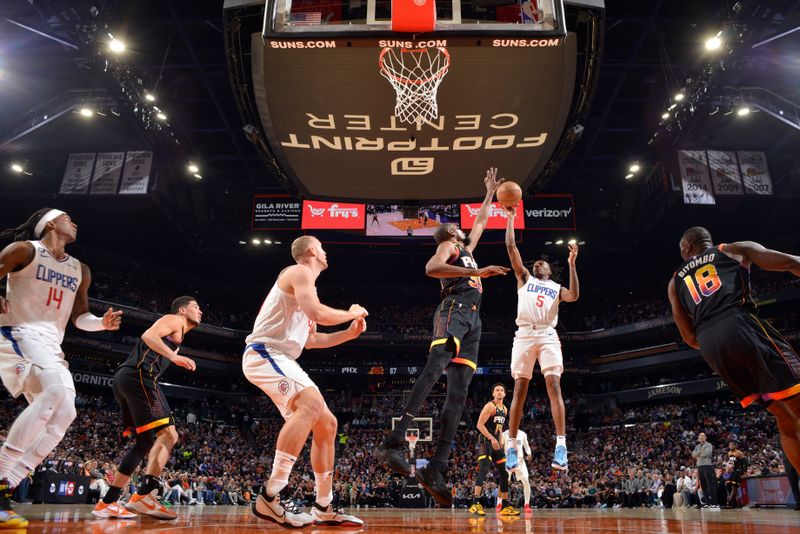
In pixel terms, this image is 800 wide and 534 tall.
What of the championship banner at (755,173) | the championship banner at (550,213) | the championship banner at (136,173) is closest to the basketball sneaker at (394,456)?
the championship banner at (550,213)

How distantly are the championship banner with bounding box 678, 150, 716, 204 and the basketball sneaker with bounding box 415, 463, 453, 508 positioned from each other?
18.5 meters

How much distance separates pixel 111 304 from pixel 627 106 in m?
25.7

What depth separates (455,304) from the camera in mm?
5141

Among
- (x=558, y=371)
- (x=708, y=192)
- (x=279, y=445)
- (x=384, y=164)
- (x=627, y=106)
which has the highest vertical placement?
(x=627, y=106)

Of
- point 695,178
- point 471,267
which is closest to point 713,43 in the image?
point 695,178

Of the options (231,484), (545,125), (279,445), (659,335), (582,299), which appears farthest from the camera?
(582,299)

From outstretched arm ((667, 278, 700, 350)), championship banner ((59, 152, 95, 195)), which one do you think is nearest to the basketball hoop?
outstretched arm ((667, 278, 700, 350))

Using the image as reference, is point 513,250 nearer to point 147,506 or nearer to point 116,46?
point 147,506

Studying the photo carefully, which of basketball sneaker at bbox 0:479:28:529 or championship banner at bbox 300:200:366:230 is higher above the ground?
championship banner at bbox 300:200:366:230

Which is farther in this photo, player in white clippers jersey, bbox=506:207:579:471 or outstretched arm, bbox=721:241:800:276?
player in white clippers jersey, bbox=506:207:579:471

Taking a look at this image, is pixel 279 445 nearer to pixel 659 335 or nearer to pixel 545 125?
pixel 545 125

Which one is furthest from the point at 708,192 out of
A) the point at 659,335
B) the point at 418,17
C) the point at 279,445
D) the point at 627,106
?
the point at 279,445

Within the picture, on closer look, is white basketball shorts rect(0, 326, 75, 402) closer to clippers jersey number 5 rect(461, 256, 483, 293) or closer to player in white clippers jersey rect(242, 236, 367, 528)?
player in white clippers jersey rect(242, 236, 367, 528)

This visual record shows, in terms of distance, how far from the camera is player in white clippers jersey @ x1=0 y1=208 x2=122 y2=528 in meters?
3.94
